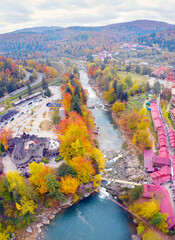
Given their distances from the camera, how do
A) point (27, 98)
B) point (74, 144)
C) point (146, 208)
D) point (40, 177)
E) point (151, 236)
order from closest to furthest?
point (151, 236), point (146, 208), point (40, 177), point (74, 144), point (27, 98)

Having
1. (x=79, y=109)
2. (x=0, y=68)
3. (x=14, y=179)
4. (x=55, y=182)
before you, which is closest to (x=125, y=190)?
(x=55, y=182)

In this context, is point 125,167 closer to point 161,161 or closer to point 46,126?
point 161,161

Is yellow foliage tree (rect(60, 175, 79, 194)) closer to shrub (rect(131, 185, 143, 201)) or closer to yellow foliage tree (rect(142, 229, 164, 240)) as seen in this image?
shrub (rect(131, 185, 143, 201))

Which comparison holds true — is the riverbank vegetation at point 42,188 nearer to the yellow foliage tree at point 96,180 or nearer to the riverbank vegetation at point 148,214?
the yellow foliage tree at point 96,180

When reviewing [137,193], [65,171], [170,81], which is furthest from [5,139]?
[170,81]

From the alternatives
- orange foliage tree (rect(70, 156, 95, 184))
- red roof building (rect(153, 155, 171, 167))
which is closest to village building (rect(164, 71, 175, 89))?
red roof building (rect(153, 155, 171, 167))

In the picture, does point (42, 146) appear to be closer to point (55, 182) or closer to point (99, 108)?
point (55, 182)

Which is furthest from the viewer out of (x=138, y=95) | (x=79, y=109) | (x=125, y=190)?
(x=138, y=95)
